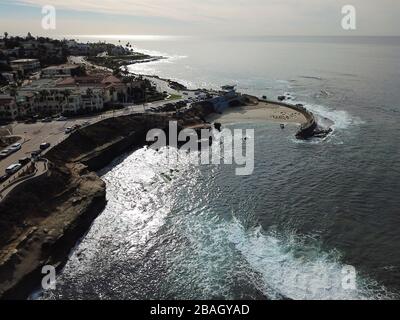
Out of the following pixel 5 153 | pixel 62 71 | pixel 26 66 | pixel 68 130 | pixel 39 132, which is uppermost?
pixel 26 66

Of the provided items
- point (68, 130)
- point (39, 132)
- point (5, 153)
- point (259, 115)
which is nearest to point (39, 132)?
point (39, 132)

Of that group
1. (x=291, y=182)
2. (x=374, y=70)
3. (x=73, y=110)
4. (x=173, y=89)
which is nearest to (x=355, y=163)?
(x=291, y=182)

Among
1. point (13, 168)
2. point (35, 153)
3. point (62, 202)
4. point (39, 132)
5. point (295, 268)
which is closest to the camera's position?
point (295, 268)

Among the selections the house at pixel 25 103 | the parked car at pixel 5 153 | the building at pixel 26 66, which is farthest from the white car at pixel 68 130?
the building at pixel 26 66

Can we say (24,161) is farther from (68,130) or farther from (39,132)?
(39,132)

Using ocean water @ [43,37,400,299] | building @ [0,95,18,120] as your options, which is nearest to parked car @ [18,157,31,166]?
ocean water @ [43,37,400,299]

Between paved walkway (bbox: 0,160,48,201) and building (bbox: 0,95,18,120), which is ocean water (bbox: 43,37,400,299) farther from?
building (bbox: 0,95,18,120)
